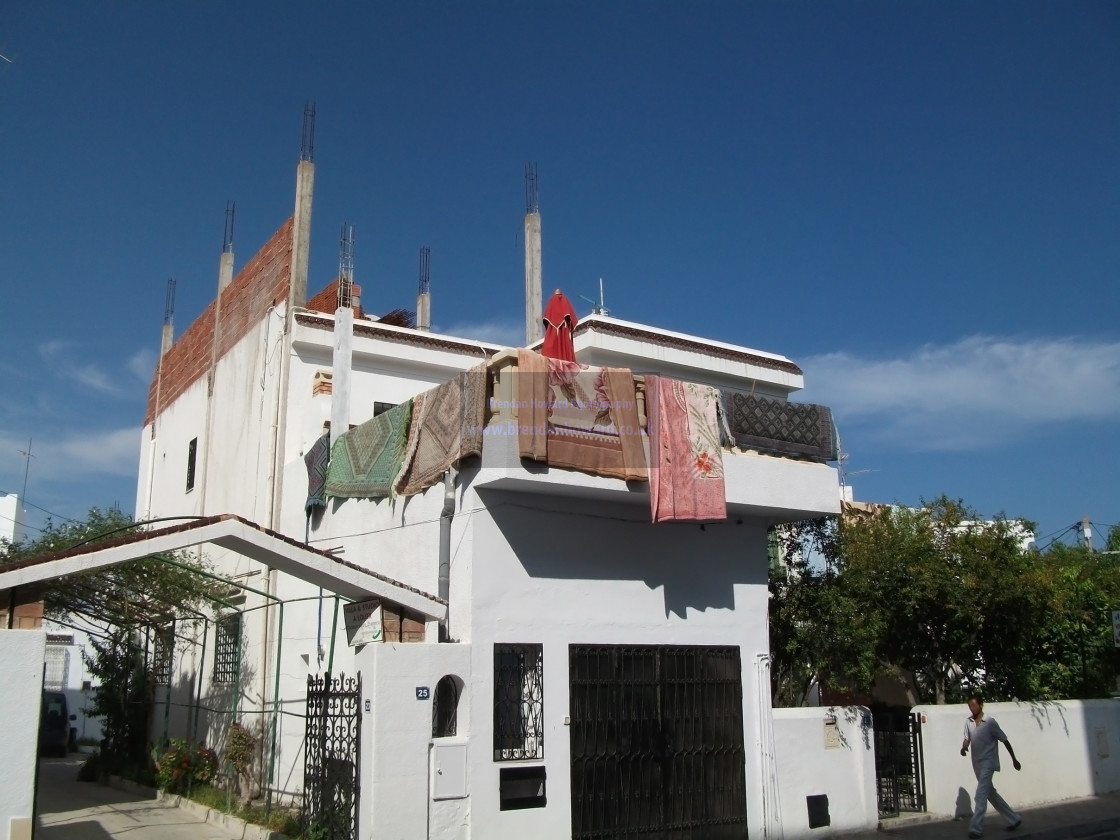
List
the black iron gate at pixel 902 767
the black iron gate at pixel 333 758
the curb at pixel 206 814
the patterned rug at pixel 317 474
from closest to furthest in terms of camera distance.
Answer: the black iron gate at pixel 333 758 → the curb at pixel 206 814 → the black iron gate at pixel 902 767 → the patterned rug at pixel 317 474

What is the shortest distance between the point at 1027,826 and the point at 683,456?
21.8 ft

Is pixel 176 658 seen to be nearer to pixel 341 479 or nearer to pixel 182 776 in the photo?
pixel 182 776

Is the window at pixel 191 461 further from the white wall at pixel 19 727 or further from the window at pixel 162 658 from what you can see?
the white wall at pixel 19 727

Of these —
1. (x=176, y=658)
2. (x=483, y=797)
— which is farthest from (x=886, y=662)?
(x=176, y=658)

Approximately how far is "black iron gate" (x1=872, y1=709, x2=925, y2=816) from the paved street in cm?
821

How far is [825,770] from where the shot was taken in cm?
1188

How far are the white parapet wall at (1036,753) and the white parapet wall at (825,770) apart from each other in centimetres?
123

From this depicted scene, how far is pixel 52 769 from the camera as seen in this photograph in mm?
19891

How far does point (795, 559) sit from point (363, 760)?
26.0 feet

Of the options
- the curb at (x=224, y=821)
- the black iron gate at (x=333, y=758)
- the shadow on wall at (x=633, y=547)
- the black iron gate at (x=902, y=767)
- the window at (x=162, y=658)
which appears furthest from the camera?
the window at (x=162, y=658)

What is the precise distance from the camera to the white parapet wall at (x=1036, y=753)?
510 inches

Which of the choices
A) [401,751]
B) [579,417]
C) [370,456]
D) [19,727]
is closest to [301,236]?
[370,456]

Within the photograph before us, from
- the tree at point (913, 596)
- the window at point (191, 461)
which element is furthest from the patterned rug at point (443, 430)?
the window at point (191, 461)

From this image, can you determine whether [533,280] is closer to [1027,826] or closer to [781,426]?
[781,426]
